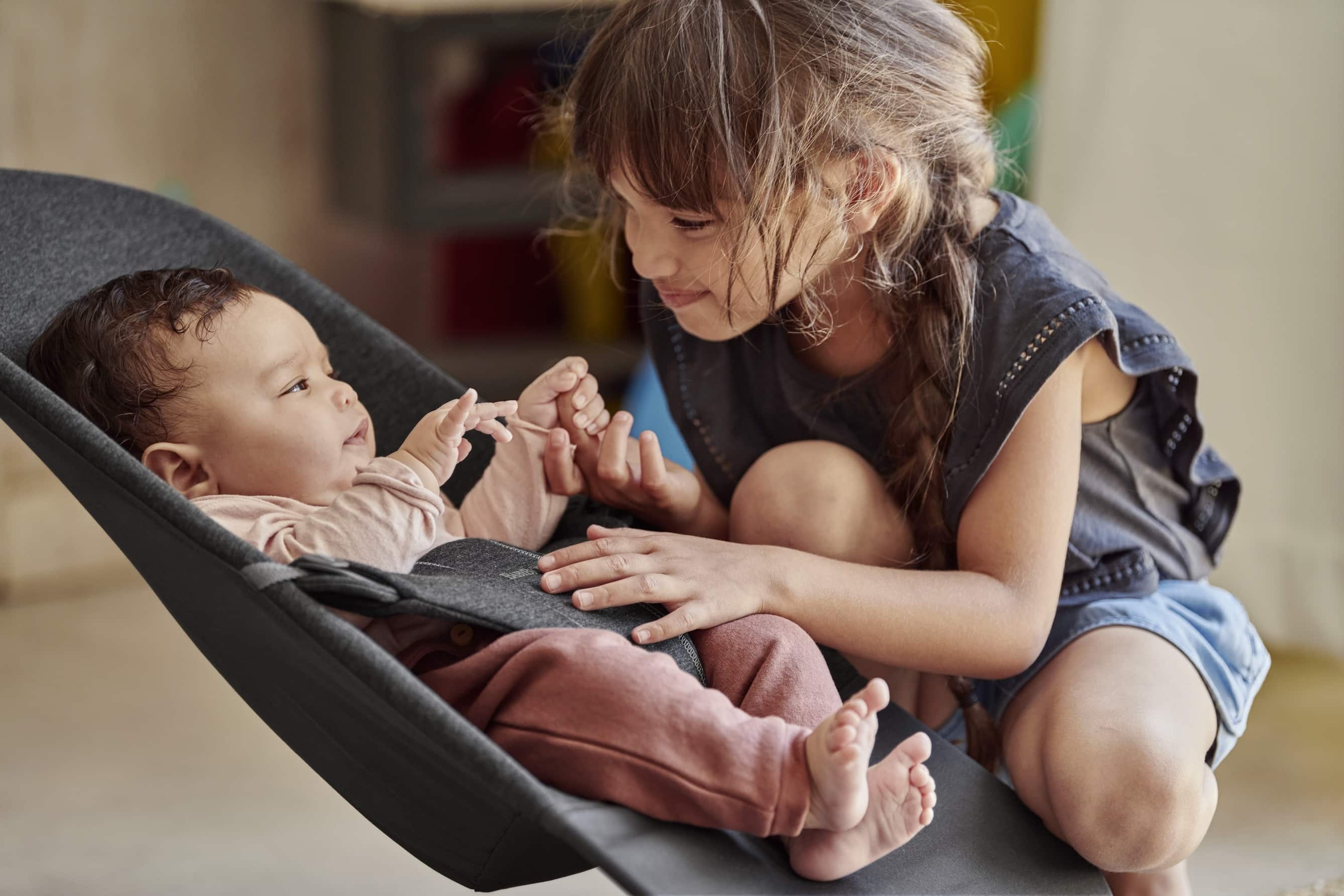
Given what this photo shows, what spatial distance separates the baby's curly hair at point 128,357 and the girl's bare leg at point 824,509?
0.41 m

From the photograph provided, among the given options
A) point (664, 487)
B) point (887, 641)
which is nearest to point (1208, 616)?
point (887, 641)

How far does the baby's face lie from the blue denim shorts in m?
0.53

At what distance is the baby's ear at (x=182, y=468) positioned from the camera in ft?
3.07

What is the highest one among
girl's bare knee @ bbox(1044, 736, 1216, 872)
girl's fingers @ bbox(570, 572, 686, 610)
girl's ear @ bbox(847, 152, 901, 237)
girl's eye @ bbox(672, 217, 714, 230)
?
girl's ear @ bbox(847, 152, 901, 237)

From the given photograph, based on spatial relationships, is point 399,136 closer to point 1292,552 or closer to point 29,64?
point 29,64

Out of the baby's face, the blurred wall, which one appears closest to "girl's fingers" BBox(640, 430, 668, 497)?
the baby's face

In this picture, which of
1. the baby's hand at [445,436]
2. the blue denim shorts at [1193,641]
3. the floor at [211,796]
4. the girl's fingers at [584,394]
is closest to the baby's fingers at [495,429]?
the baby's hand at [445,436]

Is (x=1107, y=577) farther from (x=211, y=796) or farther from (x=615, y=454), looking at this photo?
(x=211, y=796)

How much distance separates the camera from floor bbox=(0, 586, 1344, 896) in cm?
130

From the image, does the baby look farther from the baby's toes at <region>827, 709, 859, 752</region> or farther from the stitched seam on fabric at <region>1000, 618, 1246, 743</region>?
the stitched seam on fabric at <region>1000, 618, 1246, 743</region>

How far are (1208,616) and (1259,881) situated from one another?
38 centimetres

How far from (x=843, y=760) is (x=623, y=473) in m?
0.37

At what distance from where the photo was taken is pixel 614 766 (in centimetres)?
73

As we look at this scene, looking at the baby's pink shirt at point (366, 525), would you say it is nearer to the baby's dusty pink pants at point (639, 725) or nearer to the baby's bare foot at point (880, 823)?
the baby's dusty pink pants at point (639, 725)
